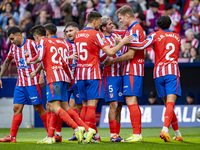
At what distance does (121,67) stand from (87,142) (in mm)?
1672

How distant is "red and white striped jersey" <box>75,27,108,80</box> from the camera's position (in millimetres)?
7367

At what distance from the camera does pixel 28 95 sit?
325 inches

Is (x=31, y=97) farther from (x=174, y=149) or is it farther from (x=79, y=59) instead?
(x=174, y=149)

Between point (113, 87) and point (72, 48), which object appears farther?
point (72, 48)

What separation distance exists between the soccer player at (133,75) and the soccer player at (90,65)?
0.36 meters

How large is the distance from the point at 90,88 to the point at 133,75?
839mm

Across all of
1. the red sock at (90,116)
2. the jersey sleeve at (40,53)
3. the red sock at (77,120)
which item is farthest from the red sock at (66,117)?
the jersey sleeve at (40,53)

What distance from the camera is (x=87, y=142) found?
23.0 ft

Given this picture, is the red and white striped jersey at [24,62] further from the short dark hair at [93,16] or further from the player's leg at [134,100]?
the player's leg at [134,100]

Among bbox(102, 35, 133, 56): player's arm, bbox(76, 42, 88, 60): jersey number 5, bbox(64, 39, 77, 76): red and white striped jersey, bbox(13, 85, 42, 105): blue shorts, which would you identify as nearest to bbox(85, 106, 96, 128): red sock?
bbox(76, 42, 88, 60): jersey number 5

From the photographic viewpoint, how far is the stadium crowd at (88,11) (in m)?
15.8

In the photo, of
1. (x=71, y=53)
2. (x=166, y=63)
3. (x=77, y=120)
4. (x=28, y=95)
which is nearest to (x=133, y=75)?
(x=166, y=63)

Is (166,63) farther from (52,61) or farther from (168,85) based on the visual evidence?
(52,61)

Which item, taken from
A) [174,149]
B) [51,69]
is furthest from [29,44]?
[174,149]
